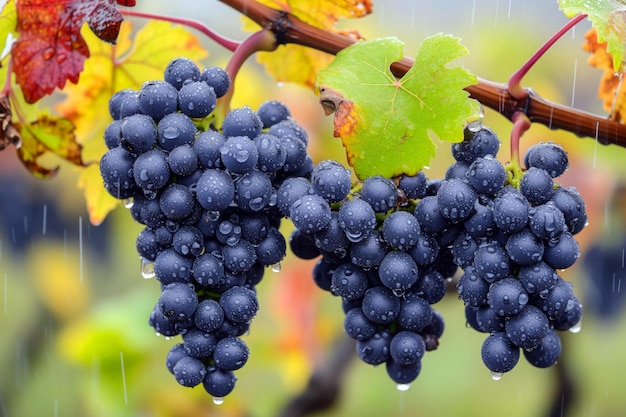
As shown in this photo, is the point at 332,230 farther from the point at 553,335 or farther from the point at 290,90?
the point at 290,90

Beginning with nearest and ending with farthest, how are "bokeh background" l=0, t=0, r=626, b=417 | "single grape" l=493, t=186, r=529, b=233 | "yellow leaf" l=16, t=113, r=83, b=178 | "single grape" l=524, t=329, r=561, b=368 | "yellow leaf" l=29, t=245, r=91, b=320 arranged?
"single grape" l=493, t=186, r=529, b=233
"single grape" l=524, t=329, r=561, b=368
"yellow leaf" l=16, t=113, r=83, b=178
"bokeh background" l=0, t=0, r=626, b=417
"yellow leaf" l=29, t=245, r=91, b=320

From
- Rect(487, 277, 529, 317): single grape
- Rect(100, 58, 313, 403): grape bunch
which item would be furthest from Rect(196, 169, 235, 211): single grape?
Rect(487, 277, 529, 317): single grape

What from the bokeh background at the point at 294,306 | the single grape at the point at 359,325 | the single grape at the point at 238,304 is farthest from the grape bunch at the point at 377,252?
the bokeh background at the point at 294,306

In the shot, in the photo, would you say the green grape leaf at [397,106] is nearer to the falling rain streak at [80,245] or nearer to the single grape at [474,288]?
the single grape at [474,288]

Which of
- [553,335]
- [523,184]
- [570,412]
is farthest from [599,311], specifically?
[523,184]

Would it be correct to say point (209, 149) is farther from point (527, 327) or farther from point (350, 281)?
point (527, 327)

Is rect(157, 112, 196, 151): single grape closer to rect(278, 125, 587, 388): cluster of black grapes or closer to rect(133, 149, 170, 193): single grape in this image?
rect(133, 149, 170, 193): single grape

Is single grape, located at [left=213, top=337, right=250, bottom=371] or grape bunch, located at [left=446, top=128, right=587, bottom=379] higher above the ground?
grape bunch, located at [left=446, top=128, right=587, bottom=379]
